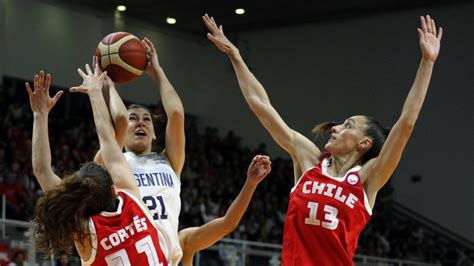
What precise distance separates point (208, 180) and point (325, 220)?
1443 centimetres

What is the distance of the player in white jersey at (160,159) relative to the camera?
5.01 m

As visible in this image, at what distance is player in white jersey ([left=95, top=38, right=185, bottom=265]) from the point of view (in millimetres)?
5012

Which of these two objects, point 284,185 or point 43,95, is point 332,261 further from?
point 284,185

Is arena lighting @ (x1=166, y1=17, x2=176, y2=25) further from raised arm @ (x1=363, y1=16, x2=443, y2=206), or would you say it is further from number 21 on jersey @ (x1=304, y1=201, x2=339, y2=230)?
number 21 on jersey @ (x1=304, y1=201, x2=339, y2=230)

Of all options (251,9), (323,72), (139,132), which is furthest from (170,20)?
(139,132)

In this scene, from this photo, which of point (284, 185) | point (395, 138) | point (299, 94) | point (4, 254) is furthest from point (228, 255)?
point (299, 94)

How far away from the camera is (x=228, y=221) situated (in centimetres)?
502

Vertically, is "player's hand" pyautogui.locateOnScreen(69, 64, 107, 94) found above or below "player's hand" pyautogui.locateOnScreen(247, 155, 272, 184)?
above

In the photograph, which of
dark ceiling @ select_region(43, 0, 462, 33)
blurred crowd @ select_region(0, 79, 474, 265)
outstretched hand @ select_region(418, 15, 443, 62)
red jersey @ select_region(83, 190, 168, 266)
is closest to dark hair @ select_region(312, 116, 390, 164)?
outstretched hand @ select_region(418, 15, 443, 62)

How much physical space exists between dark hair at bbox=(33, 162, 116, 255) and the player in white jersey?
3.79 ft

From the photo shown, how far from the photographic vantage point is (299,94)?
22828 mm

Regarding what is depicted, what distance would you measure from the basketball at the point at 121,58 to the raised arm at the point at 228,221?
0.98 metres

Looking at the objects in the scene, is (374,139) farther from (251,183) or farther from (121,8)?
(121,8)

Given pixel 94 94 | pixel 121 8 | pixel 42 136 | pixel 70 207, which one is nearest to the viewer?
pixel 70 207
